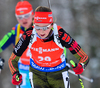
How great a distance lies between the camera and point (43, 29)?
3562 millimetres

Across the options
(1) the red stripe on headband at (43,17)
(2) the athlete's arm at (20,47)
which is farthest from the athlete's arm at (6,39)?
(1) the red stripe on headband at (43,17)

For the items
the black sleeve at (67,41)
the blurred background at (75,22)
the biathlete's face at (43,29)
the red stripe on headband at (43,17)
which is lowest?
the blurred background at (75,22)

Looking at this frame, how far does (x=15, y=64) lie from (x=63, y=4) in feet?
43.6

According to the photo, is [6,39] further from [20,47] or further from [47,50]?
[47,50]

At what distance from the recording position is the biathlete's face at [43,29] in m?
3.56

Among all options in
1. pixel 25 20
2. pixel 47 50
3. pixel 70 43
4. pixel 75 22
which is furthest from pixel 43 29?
pixel 75 22

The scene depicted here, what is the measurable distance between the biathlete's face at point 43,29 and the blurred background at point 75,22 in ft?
36.7

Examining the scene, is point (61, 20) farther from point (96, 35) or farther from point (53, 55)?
point (53, 55)

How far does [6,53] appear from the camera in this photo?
15680 millimetres

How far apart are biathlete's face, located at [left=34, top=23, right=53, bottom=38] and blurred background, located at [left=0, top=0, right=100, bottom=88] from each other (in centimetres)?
1118

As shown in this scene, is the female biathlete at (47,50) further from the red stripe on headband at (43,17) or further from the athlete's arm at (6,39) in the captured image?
the athlete's arm at (6,39)

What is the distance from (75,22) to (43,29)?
13308 mm

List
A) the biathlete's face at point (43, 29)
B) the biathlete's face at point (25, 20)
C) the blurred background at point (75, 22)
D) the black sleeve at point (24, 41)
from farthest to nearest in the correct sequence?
the blurred background at point (75, 22)
the biathlete's face at point (25, 20)
the black sleeve at point (24, 41)
the biathlete's face at point (43, 29)

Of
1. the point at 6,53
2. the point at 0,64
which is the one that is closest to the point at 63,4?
the point at 6,53
